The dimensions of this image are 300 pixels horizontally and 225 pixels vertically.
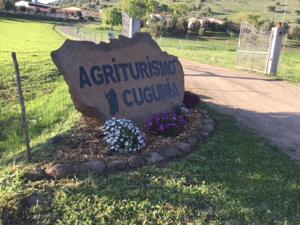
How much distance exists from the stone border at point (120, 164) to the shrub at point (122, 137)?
248 millimetres

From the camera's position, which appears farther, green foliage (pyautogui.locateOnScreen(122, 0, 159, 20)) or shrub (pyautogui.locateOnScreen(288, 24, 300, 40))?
green foliage (pyautogui.locateOnScreen(122, 0, 159, 20))

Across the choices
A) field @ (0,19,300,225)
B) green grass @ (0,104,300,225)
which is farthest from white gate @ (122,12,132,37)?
green grass @ (0,104,300,225)

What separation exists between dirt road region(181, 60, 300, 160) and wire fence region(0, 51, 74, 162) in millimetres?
3594

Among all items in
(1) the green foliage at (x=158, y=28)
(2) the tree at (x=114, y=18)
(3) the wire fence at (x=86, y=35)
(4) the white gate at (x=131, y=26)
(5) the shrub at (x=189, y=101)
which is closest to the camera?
(5) the shrub at (x=189, y=101)

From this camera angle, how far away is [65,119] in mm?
8375

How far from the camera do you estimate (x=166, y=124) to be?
23.8 ft

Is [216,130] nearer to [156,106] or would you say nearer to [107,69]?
[156,106]

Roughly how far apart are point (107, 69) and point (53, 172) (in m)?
2.48

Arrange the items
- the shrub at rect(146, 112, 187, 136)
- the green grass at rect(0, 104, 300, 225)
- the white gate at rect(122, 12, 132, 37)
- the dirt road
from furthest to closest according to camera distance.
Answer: the white gate at rect(122, 12, 132, 37), the dirt road, the shrub at rect(146, 112, 187, 136), the green grass at rect(0, 104, 300, 225)

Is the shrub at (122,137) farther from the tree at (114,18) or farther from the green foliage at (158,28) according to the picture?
the tree at (114,18)

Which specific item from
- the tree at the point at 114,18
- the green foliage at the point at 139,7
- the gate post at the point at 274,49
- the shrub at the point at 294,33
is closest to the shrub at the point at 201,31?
the shrub at the point at 294,33

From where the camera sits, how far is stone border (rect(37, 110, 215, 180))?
5.62m

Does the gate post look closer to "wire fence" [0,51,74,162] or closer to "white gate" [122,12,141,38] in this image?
"white gate" [122,12,141,38]

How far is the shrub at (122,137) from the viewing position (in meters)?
6.35
